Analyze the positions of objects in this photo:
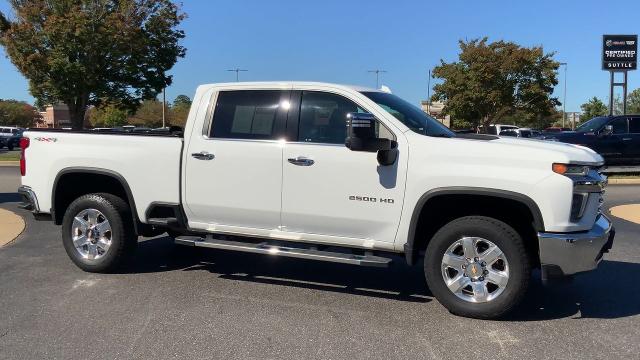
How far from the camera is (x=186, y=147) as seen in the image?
5574 mm

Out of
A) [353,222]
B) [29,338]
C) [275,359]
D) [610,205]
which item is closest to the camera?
[275,359]

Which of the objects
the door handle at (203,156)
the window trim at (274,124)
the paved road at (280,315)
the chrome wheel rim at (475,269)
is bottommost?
the paved road at (280,315)

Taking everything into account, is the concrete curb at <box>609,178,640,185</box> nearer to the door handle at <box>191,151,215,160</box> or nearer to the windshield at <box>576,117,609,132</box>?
the windshield at <box>576,117,609,132</box>

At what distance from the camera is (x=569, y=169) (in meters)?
4.38

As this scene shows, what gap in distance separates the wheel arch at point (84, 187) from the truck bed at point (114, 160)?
34 mm

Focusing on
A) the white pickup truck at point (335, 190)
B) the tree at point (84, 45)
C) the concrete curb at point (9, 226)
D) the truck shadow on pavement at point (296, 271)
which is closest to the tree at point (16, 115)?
the tree at point (84, 45)

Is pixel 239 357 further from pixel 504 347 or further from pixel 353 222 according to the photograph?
pixel 504 347

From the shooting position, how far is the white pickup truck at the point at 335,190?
14.8ft

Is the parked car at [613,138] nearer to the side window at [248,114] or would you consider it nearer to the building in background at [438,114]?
the building in background at [438,114]

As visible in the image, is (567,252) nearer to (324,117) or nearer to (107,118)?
(324,117)

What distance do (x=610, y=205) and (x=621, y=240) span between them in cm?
395

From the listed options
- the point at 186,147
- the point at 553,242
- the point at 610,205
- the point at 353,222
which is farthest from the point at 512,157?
the point at 610,205

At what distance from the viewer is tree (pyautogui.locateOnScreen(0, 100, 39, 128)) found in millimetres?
87062

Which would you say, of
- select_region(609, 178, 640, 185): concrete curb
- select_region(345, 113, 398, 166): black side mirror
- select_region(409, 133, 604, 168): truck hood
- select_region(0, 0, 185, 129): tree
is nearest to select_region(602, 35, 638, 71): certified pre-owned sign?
select_region(609, 178, 640, 185): concrete curb
